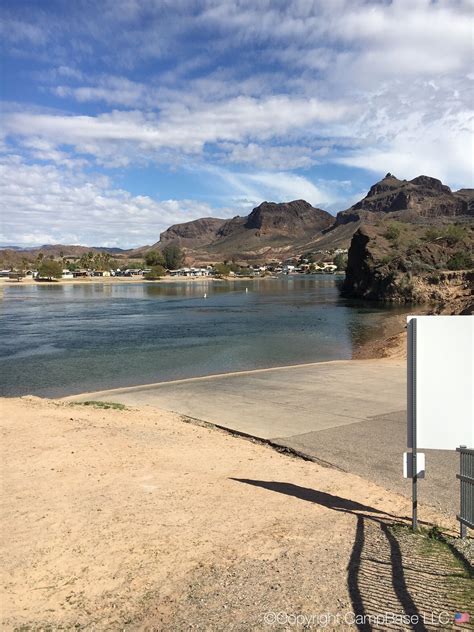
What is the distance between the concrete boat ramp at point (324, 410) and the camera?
8797 millimetres

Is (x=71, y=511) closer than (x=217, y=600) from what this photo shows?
No

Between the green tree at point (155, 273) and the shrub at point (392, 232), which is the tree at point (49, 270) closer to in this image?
the green tree at point (155, 273)

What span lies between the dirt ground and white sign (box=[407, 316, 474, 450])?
1289 millimetres

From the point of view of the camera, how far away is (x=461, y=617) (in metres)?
4.02

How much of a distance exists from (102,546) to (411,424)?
11.6ft

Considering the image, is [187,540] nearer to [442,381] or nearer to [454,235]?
[442,381]

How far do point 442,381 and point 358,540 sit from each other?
6.30 ft

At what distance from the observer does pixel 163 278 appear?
190875 millimetres

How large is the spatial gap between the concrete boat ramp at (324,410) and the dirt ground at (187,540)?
86 cm

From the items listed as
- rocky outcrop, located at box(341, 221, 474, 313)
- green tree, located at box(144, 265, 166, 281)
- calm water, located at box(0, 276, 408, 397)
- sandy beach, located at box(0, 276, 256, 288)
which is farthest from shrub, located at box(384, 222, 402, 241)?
green tree, located at box(144, 265, 166, 281)

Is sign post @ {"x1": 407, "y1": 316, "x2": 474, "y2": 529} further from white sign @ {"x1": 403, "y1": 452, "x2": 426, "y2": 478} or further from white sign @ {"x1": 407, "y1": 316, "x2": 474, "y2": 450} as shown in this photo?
white sign @ {"x1": 403, "y1": 452, "x2": 426, "y2": 478}

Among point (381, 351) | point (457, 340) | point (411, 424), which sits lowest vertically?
point (381, 351)

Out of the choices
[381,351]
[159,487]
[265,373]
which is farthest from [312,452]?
[381,351]

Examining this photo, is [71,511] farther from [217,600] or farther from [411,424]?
[411,424]
